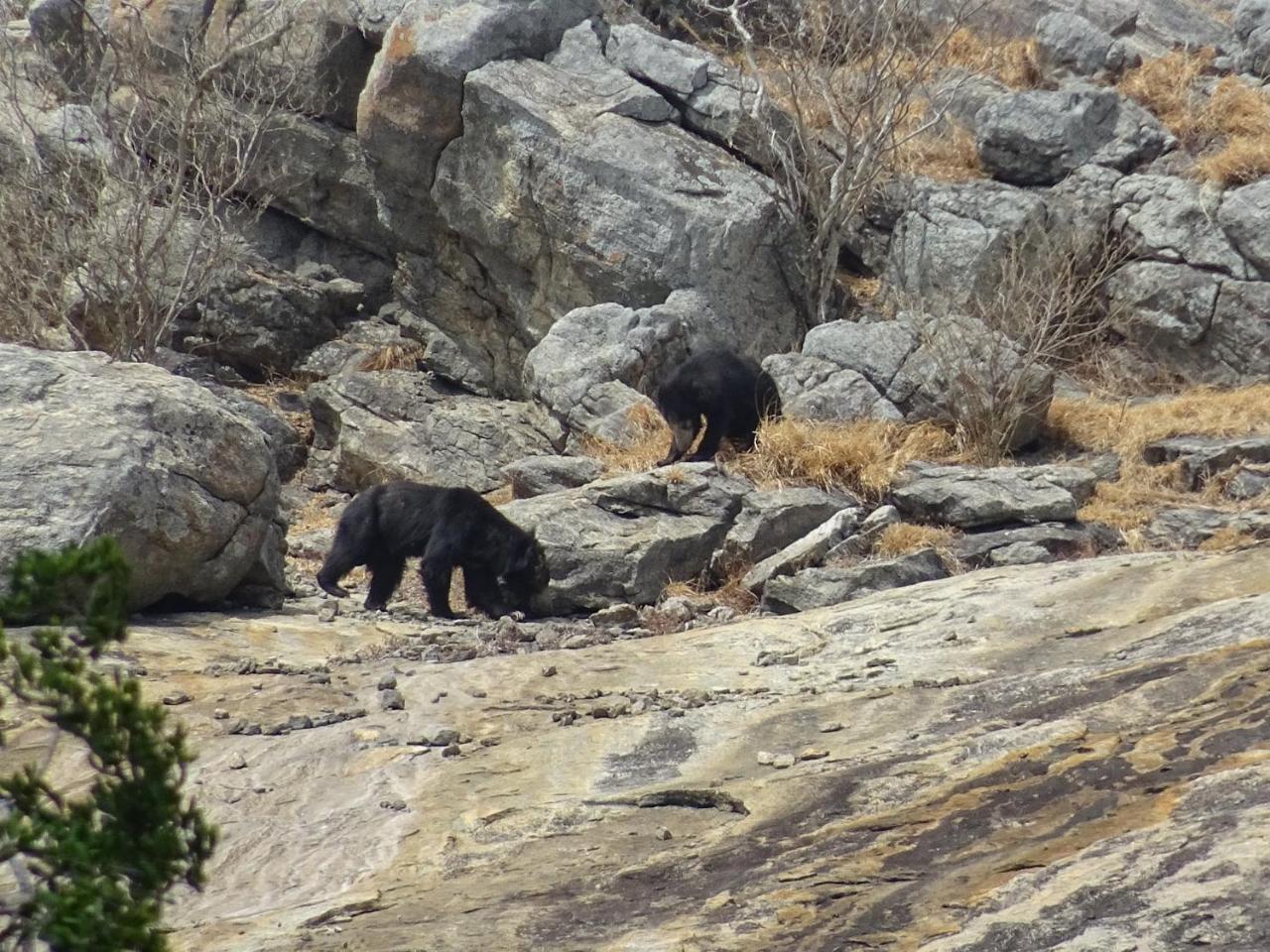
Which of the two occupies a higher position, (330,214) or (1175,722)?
(330,214)

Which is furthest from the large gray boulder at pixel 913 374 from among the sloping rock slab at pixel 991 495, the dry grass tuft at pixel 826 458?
the sloping rock slab at pixel 991 495

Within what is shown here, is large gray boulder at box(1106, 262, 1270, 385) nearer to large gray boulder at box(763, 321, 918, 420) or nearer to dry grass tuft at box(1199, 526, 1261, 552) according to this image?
large gray boulder at box(763, 321, 918, 420)

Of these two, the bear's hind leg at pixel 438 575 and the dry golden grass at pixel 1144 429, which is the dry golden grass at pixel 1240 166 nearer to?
the dry golden grass at pixel 1144 429

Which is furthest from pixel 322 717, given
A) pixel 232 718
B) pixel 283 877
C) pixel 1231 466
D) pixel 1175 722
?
pixel 1231 466

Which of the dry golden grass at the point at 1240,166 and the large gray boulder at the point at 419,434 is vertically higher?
the dry golden grass at the point at 1240,166

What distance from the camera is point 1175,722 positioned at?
5492mm

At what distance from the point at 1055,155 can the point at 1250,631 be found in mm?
12028

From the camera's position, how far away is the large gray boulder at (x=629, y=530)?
11.1 metres

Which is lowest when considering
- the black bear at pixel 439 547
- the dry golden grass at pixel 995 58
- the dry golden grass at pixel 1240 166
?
the black bear at pixel 439 547

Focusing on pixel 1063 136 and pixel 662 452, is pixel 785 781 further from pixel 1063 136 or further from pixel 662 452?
pixel 1063 136

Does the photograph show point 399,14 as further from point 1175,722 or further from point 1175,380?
point 1175,722

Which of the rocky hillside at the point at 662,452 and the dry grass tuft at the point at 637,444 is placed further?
the dry grass tuft at the point at 637,444

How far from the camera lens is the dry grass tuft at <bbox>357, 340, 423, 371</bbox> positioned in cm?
1775

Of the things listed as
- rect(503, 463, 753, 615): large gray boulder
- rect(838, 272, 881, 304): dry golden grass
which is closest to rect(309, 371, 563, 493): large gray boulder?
rect(503, 463, 753, 615): large gray boulder
